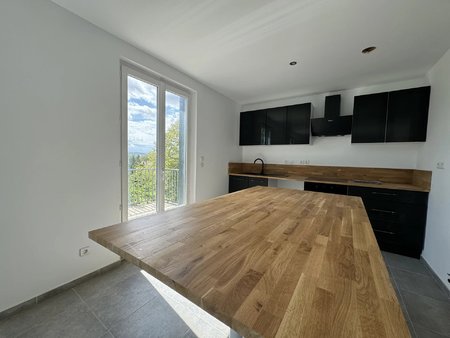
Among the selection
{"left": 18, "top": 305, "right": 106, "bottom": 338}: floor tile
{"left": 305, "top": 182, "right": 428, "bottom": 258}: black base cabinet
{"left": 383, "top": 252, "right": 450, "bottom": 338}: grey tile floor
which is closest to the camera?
{"left": 18, "top": 305, "right": 106, "bottom": 338}: floor tile

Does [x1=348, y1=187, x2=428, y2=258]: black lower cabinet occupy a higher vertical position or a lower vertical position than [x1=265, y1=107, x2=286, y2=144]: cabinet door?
lower

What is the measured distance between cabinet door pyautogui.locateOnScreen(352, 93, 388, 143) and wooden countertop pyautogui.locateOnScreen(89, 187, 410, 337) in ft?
8.24

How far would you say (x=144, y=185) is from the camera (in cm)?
256

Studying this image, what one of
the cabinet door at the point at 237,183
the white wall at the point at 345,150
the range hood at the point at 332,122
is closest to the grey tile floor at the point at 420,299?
the white wall at the point at 345,150

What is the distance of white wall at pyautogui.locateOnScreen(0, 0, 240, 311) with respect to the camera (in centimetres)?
146

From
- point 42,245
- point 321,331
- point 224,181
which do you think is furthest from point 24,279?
point 224,181

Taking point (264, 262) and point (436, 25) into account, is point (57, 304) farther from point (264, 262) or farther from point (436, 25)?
point (436, 25)

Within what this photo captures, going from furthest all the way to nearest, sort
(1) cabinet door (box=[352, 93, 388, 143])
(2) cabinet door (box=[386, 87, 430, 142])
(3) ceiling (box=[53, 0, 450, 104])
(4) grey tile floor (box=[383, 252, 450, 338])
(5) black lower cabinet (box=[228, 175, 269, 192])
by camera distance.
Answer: (5) black lower cabinet (box=[228, 175, 269, 192]) < (1) cabinet door (box=[352, 93, 388, 143]) < (2) cabinet door (box=[386, 87, 430, 142]) < (3) ceiling (box=[53, 0, 450, 104]) < (4) grey tile floor (box=[383, 252, 450, 338])

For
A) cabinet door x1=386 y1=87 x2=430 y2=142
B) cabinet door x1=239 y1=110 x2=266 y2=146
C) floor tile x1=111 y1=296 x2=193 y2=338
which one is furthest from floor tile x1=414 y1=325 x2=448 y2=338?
cabinet door x1=239 y1=110 x2=266 y2=146

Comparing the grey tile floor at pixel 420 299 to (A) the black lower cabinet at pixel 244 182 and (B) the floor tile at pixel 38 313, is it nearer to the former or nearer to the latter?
(A) the black lower cabinet at pixel 244 182

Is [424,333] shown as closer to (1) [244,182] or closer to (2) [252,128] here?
→ (1) [244,182]

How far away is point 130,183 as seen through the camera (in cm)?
238

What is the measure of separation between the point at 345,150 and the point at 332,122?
0.60 meters

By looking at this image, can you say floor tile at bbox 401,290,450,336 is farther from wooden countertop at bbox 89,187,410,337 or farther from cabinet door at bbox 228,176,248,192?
cabinet door at bbox 228,176,248,192
